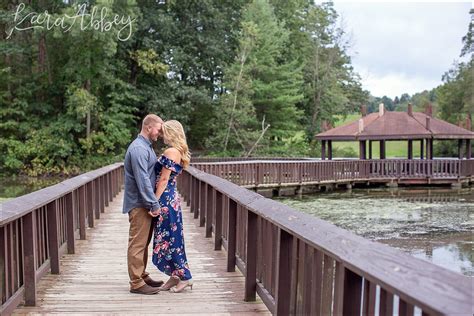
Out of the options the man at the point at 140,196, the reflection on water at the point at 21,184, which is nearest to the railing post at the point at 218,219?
the man at the point at 140,196

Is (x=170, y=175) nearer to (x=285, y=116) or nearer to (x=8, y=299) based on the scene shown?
(x=8, y=299)

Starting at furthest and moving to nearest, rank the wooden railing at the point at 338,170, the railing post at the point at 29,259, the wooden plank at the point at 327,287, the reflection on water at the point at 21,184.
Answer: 1. the reflection on water at the point at 21,184
2. the wooden railing at the point at 338,170
3. the railing post at the point at 29,259
4. the wooden plank at the point at 327,287

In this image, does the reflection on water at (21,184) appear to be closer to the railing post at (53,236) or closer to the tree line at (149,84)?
the tree line at (149,84)

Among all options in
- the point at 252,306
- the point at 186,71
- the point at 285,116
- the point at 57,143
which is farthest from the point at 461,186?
the point at 252,306

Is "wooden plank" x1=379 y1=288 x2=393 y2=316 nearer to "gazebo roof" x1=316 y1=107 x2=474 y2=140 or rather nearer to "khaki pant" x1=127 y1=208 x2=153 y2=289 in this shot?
Answer: "khaki pant" x1=127 y1=208 x2=153 y2=289

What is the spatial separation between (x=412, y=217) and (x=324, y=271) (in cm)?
1484

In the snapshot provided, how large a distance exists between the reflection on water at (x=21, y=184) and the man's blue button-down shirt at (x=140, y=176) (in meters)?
20.6

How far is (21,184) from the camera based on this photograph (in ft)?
94.2

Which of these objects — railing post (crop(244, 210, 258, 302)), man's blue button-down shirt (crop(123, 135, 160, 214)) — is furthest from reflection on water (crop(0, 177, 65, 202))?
railing post (crop(244, 210, 258, 302))

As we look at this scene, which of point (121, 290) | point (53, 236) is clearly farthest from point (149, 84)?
point (121, 290)

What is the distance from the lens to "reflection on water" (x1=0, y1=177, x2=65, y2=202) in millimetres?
24764

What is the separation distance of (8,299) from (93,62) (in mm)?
29786

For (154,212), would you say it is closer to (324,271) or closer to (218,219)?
(324,271)

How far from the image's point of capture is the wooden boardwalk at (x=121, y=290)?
14.1 feet
